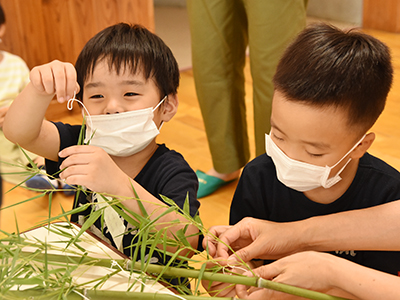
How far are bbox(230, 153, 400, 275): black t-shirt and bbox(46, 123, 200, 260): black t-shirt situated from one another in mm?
131

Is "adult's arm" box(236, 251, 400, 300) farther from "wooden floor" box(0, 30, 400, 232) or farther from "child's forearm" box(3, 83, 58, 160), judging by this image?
"wooden floor" box(0, 30, 400, 232)

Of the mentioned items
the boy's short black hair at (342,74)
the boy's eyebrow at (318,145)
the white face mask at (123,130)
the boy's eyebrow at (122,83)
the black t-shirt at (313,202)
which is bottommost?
the black t-shirt at (313,202)

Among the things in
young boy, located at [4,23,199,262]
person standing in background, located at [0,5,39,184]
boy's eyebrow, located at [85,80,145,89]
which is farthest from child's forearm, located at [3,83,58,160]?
person standing in background, located at [0,5,39,184]

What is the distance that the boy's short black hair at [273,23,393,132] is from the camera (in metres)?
0.91

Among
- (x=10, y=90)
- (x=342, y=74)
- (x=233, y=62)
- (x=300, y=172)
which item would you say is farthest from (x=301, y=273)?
(x=10, y=90)

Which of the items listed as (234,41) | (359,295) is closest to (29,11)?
(234,41)

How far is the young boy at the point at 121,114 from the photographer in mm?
1064

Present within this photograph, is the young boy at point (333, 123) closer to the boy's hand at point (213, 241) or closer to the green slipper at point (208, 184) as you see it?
the boy's hand at point (213, 241)

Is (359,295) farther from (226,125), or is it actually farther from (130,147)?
(226,125)

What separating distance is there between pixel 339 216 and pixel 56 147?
702 millimetres

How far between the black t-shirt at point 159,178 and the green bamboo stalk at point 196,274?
37 cm

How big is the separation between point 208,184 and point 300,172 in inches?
45.9

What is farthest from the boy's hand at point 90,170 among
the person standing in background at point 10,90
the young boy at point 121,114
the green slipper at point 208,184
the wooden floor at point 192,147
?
the person standing in background at point 10,90

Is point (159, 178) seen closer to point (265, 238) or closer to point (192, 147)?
point (265, 238)
